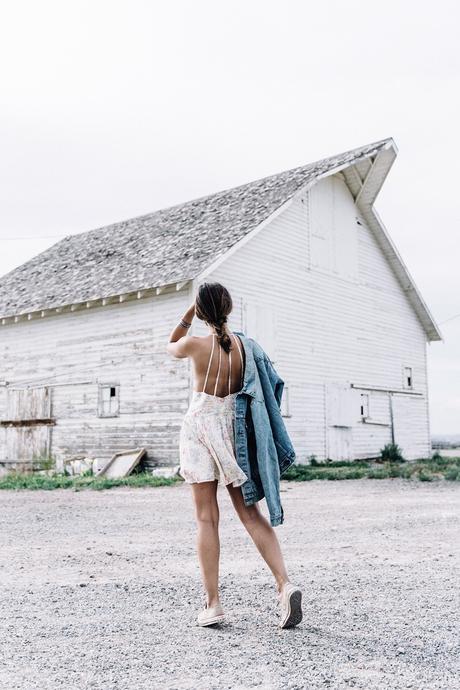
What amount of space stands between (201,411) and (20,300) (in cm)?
1770

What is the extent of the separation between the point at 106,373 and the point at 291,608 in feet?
48.7

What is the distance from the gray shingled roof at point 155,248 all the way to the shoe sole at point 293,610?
1253 centimetres

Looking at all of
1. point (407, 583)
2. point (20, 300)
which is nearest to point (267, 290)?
point (20, 300)

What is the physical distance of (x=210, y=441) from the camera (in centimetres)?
441

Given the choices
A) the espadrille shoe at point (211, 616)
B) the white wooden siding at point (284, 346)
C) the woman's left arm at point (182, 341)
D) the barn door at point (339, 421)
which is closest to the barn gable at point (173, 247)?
the white wooden siding at point (284, 346)

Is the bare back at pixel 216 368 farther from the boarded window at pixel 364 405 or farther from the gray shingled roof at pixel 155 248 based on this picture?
the boarded window at pixel 364 405

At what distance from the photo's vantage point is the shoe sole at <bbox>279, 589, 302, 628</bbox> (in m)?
4.10

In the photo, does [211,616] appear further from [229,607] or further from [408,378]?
[408,378]

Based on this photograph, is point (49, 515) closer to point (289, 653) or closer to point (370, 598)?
point (370, 598)

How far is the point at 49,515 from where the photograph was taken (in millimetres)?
10109

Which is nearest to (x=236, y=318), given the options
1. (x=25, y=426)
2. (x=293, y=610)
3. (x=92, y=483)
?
(x=92, y=483)

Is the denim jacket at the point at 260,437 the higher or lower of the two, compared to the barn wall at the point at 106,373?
lower

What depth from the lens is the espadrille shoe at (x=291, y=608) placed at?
13.5 feet

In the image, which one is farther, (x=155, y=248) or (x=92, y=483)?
(x=155, y=248)
